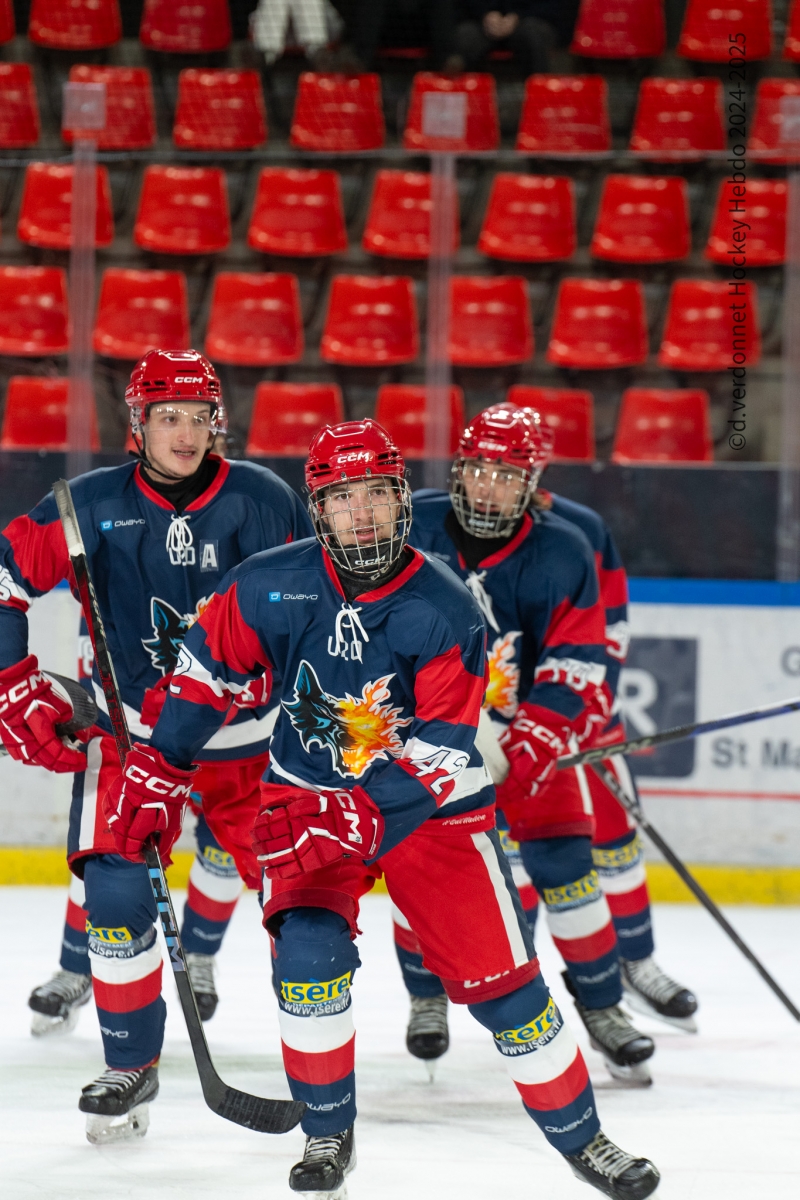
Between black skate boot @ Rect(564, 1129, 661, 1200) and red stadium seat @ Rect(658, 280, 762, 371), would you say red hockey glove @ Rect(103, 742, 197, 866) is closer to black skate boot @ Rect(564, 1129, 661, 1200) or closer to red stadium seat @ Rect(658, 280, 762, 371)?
black skate boot @ Rect(564, 1129, 661, 1200)

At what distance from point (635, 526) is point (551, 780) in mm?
1589

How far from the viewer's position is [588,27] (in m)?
6.00

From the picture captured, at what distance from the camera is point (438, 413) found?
14.6 ft

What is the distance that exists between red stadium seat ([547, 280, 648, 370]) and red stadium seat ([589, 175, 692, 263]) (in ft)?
0.51

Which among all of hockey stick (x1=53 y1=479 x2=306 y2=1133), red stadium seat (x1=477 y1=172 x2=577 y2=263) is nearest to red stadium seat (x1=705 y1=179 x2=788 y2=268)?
red stadium seat (x1=477 y1=172 x2=577 y2=263)

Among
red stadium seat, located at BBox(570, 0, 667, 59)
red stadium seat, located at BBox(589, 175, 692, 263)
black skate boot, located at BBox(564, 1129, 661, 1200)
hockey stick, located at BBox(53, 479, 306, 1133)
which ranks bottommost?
black skate boot, located at BBox(564, 1129, 661, 1200)

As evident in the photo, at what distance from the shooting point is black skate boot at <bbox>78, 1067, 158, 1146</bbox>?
2.56 m

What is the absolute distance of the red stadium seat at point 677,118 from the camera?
19.0ft

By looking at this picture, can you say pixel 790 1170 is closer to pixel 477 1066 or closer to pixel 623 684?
pixel 477 1066

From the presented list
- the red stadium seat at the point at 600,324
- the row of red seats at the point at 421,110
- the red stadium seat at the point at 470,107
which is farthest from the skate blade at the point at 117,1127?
the row of red seats at the point at 421,110

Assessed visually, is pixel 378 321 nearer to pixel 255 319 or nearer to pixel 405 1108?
pixel 255 319

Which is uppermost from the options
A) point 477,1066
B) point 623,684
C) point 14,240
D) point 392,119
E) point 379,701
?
point 392,119

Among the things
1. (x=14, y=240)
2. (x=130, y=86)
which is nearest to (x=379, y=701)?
(x=14, y=240)

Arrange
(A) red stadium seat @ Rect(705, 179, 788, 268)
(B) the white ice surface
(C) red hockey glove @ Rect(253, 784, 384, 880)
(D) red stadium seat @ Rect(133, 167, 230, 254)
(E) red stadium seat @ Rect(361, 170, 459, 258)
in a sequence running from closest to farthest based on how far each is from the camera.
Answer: (C) red hockey glove @ Rect(253, 784, 384, 880) → (B) the white ice surface → (A) red stadium seat @ Rect(705, 179, 788, 268) → (E) red stadium seat @ Rect(361, 170, 459, 258) → (D) red stadium seat @ Rect(133, 167, 230, 254)
